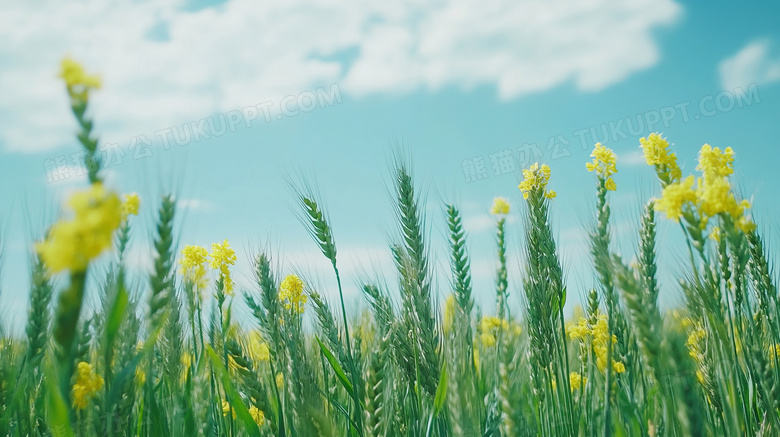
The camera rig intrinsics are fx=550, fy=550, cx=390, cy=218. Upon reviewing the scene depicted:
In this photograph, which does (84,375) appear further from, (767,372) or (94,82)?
(767,372)

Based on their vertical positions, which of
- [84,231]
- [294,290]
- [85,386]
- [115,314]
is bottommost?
[85,386]

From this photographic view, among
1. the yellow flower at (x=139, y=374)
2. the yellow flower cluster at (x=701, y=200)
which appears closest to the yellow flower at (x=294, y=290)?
the yellow flower at (x=139, y=374)

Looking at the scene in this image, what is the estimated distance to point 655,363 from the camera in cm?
163

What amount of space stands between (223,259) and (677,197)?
3240 mm

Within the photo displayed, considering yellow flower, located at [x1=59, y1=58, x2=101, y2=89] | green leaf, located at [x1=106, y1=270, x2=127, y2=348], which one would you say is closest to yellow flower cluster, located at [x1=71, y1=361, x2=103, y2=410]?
green leaf, located at [x1=106, y1=270, x2=127, y2=348]

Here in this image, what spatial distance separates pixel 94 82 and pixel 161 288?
681mm

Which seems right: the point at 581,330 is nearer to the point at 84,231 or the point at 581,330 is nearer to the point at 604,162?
the point at 604,162

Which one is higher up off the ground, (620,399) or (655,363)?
(655,363)

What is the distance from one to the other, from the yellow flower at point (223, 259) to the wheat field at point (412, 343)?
14cm

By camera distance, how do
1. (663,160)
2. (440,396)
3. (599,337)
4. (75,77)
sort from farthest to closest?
(599,337) → (663,160) → (440,396) → (75,77)

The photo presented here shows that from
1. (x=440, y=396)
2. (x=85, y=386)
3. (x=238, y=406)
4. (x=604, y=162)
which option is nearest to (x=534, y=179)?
(x=604, y=162)

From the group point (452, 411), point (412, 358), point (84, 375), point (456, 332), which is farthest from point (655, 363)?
point (84, 375)

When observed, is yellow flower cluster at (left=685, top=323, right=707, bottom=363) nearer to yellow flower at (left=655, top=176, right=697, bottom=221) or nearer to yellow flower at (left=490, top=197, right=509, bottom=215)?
yellow flower at (left=655, top=176, right=697, bottom=221)

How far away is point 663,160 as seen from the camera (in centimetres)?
266
